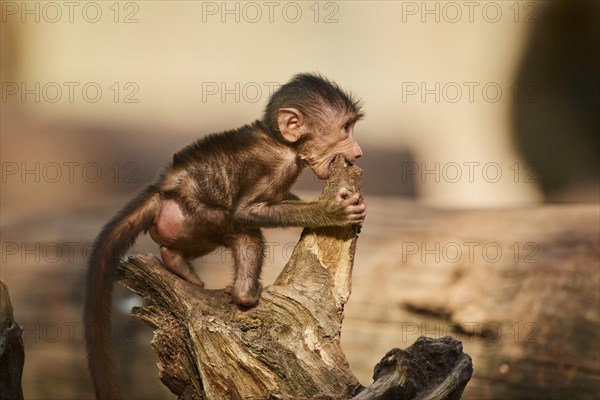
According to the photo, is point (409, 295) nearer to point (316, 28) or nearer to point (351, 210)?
point (351, 210)

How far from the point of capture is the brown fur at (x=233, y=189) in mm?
5793

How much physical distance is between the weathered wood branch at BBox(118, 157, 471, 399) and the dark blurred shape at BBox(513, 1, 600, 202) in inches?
304

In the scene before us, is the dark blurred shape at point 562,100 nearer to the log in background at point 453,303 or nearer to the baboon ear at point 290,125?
the log in background at point 453,303

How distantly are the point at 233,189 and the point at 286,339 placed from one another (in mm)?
1206

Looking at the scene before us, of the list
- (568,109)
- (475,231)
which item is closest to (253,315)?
(475,231)

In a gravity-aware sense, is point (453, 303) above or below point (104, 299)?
below

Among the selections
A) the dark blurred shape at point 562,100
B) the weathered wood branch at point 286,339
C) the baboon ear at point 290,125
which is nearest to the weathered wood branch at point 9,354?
the weathered wood branch at point 286,339

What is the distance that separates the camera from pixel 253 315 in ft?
18.0

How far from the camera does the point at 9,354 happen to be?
5594 millimetres

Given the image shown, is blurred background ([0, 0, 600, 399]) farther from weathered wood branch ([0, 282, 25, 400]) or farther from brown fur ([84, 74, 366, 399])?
weathered wood branch ([0, 282, 25, 400])

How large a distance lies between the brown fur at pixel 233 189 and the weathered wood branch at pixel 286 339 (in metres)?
0.26

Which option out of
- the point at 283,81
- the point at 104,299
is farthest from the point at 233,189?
the point at 283,81

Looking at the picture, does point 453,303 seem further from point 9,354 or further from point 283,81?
point 283,81

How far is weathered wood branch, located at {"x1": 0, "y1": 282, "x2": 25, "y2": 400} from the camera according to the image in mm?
5547
